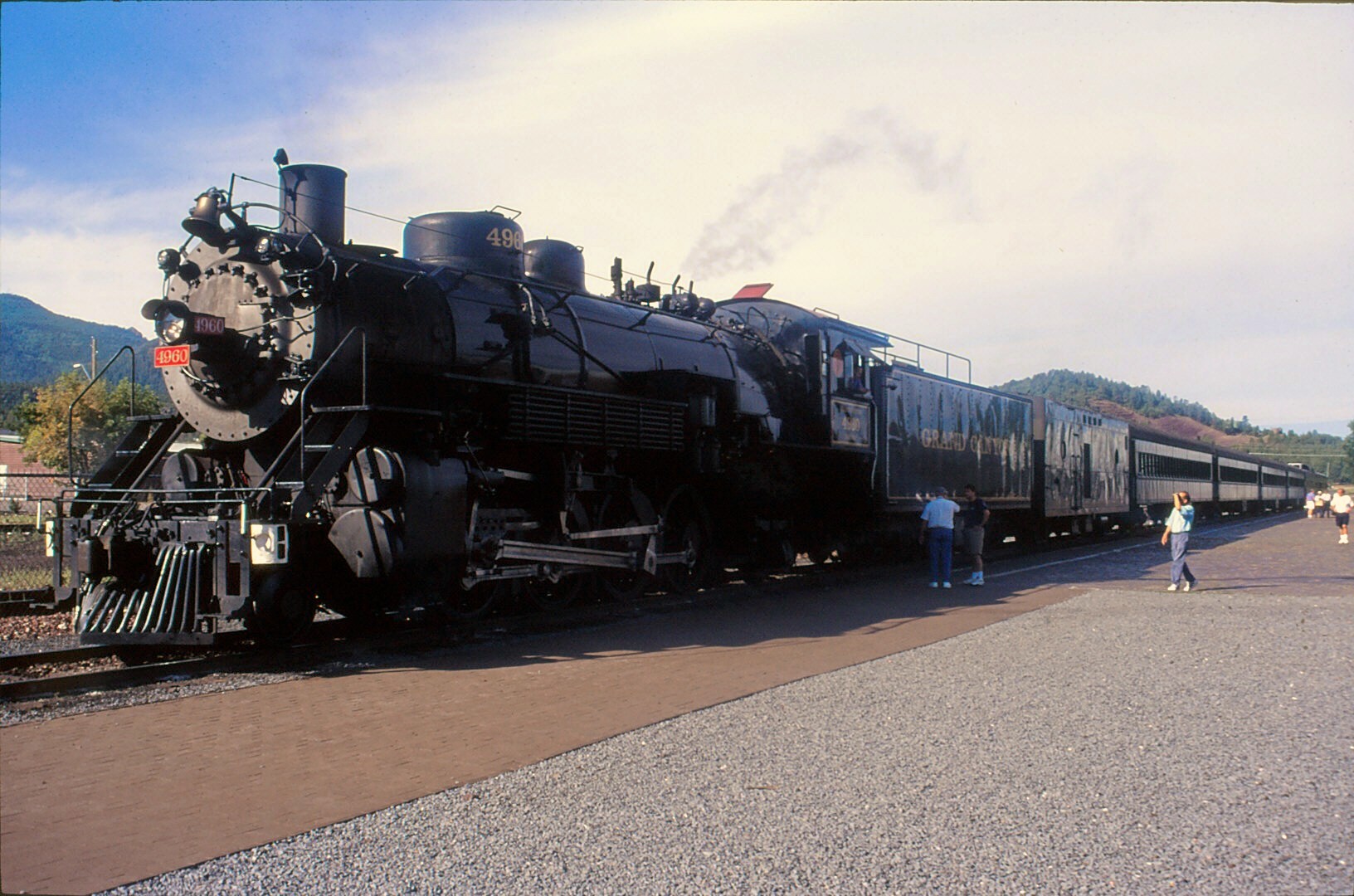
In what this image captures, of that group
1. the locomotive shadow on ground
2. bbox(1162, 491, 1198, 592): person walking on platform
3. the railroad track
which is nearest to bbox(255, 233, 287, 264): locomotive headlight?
the railroad track

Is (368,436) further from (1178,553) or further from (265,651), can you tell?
(1178,553)

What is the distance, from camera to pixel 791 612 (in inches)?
439

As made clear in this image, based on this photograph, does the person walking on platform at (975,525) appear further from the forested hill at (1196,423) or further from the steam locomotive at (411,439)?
the forested hill at (1196,423)

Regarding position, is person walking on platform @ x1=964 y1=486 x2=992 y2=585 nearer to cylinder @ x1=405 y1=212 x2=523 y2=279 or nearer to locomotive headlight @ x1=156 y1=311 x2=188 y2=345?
cylinder @ x1=405 y1=212 x2=523 y2=279

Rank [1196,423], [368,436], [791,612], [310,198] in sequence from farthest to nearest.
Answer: [1196,423], [791,612], [310,198], [368,436]

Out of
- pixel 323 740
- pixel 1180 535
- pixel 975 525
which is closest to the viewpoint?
pixel 323 740

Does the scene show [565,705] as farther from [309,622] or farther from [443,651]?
[309,622]

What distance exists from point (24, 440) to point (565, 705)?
40.4m

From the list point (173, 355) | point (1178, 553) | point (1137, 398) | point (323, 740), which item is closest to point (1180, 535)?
point (1178, 553)

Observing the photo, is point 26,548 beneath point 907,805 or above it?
above

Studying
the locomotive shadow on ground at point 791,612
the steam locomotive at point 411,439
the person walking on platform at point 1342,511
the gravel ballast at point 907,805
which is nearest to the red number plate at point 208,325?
the steam locomotive at point 411,439

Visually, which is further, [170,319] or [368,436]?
[170,319]

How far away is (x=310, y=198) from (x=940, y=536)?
31.9 feet

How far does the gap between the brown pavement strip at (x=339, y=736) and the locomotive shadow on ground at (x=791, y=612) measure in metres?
0.06
